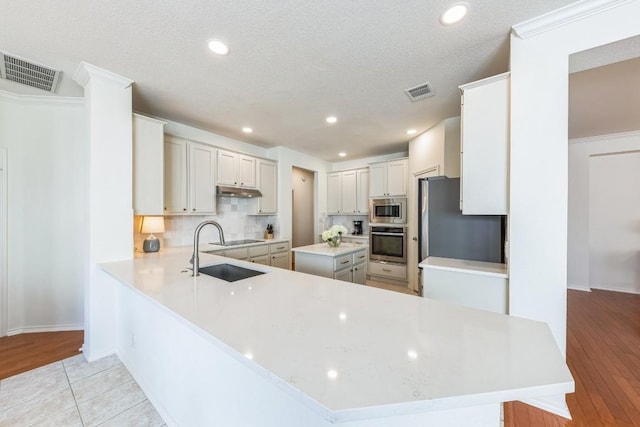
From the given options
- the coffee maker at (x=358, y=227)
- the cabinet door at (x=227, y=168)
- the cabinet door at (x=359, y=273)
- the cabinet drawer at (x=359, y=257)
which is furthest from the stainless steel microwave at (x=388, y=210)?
the cabinet door at (x=227, y=168)

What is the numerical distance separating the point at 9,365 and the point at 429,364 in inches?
136

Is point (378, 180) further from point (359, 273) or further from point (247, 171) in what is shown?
point (247, 171)

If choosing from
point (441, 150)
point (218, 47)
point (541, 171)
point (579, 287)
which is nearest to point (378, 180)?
point (441, 150)

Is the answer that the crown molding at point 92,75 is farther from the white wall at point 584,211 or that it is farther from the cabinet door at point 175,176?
the white wall at point 584,211

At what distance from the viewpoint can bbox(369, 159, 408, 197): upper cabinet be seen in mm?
4562

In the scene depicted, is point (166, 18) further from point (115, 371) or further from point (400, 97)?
point (115, 371)

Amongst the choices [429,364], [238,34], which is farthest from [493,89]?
[429,364]

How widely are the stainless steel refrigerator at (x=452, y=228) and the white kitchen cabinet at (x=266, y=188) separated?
2.71 metres

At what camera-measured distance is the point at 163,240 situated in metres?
3.38

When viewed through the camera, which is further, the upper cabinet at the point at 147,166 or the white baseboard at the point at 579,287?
the white baseboard at the point at 579,287

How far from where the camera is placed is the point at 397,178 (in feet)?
15.2

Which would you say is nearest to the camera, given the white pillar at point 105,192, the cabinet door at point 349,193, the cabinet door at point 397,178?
the white pillar at point 105,192

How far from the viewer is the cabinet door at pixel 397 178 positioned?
4.55m

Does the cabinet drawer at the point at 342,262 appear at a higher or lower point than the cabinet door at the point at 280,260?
higher
